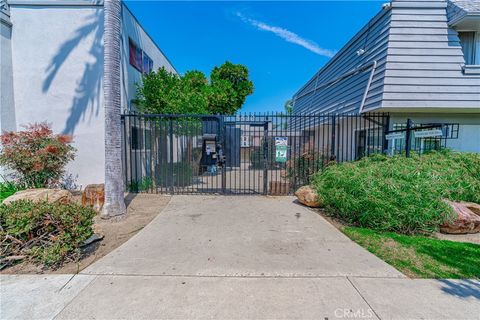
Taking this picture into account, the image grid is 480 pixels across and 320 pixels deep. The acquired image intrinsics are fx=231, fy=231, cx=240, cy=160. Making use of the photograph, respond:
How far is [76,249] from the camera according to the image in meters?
3.46

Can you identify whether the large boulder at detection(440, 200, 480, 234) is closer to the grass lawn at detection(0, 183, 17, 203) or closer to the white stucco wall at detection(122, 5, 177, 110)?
the white stucco wall at detection(122, 5, 177, 110)

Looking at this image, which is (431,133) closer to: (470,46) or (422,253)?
(422,253)

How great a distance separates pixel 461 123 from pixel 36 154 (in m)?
13.0

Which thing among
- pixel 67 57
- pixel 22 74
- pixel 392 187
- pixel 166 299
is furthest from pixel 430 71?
pixel 22 74

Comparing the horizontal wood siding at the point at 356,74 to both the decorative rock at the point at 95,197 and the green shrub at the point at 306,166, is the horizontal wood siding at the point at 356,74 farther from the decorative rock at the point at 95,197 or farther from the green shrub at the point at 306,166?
the decorative rock at the point at 95,197

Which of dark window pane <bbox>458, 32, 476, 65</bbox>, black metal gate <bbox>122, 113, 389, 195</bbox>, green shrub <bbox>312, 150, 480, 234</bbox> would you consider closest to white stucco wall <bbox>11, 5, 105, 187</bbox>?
black metal gate <bbox>122, 113, 389, 195</bbox>

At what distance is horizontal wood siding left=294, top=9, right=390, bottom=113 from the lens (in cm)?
722

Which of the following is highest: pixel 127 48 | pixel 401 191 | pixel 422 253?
pixel 127 48

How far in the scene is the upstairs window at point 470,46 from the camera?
7.26 meters

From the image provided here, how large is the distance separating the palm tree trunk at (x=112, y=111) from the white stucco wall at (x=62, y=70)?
300cm

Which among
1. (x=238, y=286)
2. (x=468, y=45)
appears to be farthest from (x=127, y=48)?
(x=468, y=45)

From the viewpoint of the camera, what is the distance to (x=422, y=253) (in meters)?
3.68

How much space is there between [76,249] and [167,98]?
5889 mm

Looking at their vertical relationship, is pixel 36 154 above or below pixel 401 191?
above
